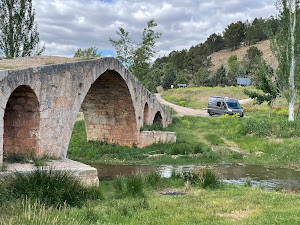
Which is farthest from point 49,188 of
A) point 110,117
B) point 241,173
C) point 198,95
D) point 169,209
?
point 198,95

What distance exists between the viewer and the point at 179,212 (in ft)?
20.3

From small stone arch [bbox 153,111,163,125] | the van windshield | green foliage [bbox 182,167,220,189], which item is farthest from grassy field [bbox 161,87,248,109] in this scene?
green foliage [bbox 182,167,220,189]

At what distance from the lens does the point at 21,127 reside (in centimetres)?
959

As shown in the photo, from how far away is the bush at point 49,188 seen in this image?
20.7 feet

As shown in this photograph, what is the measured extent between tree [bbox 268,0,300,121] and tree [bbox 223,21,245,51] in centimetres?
7027

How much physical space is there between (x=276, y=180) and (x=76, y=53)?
31.3 m

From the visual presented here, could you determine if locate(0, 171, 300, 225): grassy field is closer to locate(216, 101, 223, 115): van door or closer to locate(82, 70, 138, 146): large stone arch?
locate(82, 70, 138, 146): large stone arch

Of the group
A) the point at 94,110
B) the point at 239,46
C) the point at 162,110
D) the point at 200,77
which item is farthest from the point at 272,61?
the point at 94,110

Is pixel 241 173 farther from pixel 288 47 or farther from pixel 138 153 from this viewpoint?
pixel 288 47

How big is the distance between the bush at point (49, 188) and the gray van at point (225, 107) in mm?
20893

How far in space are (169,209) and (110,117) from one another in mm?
12043

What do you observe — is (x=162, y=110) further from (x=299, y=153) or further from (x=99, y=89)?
(x=299, y=153)

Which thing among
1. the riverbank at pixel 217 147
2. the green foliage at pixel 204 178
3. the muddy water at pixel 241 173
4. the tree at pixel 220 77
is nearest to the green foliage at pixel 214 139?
the riverbank at pixel 217 147

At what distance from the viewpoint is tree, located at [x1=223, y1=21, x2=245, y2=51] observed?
8969 centimetres
